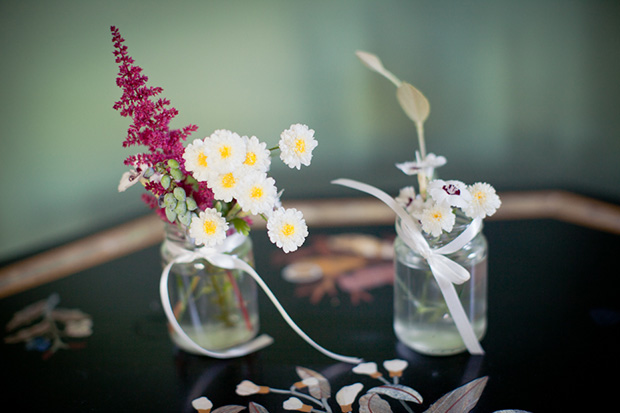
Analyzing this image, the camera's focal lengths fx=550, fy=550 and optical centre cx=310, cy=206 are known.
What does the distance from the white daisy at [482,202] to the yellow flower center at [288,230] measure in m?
0.26

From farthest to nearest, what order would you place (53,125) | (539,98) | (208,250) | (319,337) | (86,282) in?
1. (539,98)
2. (53,125)
3. (86,282)
4. (319,337)
5. (208,250)

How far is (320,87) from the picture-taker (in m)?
1.70

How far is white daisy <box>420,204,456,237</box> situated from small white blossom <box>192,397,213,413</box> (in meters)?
0.43

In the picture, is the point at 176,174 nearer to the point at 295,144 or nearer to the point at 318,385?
the point at 295,144

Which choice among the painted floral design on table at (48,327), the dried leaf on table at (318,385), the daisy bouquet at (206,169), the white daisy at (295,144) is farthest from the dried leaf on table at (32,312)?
the white daisy at (295,144)

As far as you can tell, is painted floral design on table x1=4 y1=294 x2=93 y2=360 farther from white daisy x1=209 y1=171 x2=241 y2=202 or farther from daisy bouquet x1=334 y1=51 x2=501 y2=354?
daisy bouquet x1=334 y1=51 x2=501 y2=354

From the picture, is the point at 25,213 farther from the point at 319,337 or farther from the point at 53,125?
the point at 319,337

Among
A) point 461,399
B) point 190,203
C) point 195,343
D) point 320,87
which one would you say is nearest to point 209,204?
point 190,203

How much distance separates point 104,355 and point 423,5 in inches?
49.6

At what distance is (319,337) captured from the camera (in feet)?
3.34

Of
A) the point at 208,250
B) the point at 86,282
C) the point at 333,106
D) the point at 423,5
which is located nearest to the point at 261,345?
the point at 208,250

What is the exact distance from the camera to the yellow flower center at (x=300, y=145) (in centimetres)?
80

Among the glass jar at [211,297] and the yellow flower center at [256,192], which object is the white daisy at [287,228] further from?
the glass jar at [211,297]

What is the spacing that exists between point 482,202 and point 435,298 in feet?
0.65
